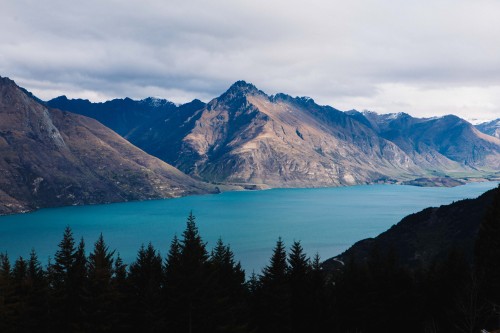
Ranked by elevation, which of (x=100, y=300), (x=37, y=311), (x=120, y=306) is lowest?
(x=37, y=311)

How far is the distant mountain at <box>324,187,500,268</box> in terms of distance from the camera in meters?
132

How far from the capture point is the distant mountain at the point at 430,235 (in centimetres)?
13212

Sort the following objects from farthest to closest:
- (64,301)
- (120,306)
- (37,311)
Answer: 1. (37,311)
2. (64,301)
3. (120,306)

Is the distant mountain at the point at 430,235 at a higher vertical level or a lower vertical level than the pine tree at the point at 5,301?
lower

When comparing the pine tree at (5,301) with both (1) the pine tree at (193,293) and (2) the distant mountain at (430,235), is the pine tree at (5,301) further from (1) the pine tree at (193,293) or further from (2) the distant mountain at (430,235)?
(2) the distant mountain at (430,235)

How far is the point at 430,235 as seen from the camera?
14975 cm

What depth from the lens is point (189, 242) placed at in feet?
108

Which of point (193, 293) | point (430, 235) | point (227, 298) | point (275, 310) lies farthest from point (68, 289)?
point (430, 235)

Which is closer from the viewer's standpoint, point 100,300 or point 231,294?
point 100,300

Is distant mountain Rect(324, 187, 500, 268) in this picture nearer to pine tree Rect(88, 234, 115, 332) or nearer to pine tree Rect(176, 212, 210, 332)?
pine tree Rect(176, 212, 210, 332)

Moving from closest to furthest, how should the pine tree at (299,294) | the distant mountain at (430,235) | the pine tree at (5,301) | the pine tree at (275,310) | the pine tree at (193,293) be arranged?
the pine tree at (193,293)
the pine tree at (5,301)
the pine tree at (275,310)
the pine tree at (299,294)
the distant mountain at (430,235)

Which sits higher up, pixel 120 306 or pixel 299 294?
pixel 120 306

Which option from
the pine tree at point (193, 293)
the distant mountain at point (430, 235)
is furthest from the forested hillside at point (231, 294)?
the distant mountain at point (430, 235)

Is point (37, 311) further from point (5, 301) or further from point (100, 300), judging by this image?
point (100, 300)
